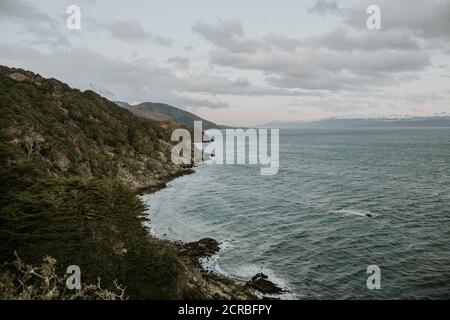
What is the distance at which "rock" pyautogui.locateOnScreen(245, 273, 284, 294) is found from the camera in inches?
1425

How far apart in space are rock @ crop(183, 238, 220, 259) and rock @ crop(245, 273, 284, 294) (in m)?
8.80

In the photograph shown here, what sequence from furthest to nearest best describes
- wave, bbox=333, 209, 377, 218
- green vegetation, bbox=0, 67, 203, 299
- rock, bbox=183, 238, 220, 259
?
wave, bbox=333, 209, 377, 218 → rock, bbox=183, 238, 220, 259 → green vegetation, bbox=0, 67, 203, 299

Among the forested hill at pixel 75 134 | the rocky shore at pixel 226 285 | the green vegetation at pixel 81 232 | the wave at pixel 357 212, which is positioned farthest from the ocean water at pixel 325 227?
the forested hill at pixel 75 134

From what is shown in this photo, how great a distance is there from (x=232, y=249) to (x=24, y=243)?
986 inches

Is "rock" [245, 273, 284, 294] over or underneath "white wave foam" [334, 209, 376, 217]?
underneath

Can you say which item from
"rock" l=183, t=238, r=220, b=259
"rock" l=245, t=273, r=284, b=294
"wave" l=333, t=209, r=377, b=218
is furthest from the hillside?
"wave" l=333, t=209, r=377, b=218

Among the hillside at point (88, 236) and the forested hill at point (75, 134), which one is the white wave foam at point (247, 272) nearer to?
the hillside at point (88, 236)

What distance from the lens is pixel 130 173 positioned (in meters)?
86.3

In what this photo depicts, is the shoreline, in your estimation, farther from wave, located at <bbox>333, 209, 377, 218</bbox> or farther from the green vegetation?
wave, located at <bbox>333, 209, 377, 218</bbox>

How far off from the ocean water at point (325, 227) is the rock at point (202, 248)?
1.40m

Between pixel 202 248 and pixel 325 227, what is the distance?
17.8 m

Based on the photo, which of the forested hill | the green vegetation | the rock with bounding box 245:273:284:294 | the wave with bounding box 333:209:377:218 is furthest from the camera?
the forested hill

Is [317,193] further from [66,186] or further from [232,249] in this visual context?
[66,186]
